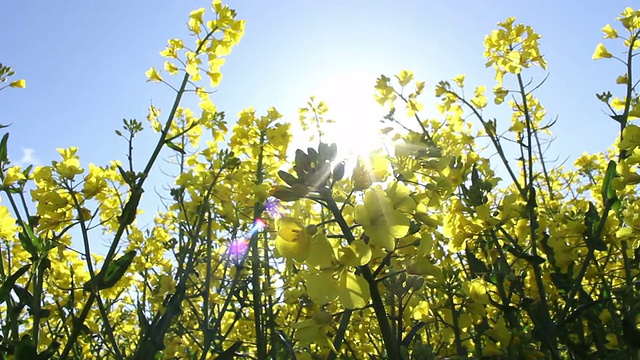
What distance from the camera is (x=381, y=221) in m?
1.38

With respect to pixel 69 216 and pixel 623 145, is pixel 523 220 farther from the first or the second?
pixel 69 216

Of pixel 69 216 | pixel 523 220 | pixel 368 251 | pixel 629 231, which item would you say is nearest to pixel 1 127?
pixel 69 216

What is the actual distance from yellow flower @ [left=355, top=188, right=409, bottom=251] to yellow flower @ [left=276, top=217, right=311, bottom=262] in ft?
0.52

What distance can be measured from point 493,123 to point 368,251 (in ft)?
8.78

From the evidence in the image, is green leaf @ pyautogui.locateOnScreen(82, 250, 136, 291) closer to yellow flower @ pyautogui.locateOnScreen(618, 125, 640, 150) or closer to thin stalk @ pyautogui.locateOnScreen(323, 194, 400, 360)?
thin stalk @ pyautogui.locateOnScreen(323, 194, 400, 360)

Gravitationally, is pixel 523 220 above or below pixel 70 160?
below

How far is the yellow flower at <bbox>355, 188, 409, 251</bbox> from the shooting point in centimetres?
134

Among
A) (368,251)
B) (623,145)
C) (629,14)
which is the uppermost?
(629,14)

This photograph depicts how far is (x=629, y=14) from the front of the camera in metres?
3.44

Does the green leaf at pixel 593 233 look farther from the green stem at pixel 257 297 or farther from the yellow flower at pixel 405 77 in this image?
the yellow flower at pixel 405 77

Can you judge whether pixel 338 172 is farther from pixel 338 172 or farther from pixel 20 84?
pixel 20 84

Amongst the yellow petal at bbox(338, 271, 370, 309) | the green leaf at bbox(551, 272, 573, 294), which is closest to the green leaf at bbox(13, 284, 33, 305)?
the yellow petal at bbox(338, 271, 370, 309)

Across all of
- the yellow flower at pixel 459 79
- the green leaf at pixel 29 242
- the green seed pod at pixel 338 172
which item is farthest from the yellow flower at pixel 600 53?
the green leaf at pixel 29 242

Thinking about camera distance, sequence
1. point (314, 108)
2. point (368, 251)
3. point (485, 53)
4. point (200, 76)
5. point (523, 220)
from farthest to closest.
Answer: point (314, 108), point (485, 53), point (200, 76), point (523, 220), point (368, 251)
